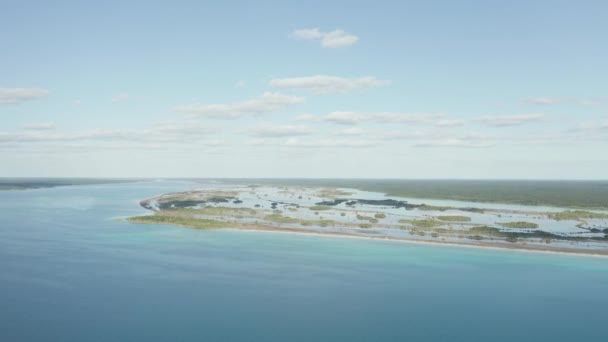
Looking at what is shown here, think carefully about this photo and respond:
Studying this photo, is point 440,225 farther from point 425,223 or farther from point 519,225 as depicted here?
point 519,225

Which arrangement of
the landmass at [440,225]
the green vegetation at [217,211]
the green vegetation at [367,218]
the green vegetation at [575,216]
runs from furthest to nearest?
1. the green vegetation at [217,211]
2. the green vegetation at [575,216]
3. the green vegetation at [367,218]
4. the landmass at [440,225]

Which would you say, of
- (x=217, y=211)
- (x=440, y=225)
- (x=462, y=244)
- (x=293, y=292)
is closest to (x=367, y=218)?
(x=440, y=225)

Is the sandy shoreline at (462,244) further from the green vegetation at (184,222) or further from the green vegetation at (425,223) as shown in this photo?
the green vegetation at (425,223)

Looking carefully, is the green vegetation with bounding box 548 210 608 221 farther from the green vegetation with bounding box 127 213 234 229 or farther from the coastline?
the green vegetation with bounding box 127 213 234 229

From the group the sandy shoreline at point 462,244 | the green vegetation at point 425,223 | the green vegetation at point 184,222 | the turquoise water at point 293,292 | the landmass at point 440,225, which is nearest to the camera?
the turquoise water at point 293,292

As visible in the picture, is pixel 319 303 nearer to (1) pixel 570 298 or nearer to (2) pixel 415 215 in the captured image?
(1) pixel 570 298

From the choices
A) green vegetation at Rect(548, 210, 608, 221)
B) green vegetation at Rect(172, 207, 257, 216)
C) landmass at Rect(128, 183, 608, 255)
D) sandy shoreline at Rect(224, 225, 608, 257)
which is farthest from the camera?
green vegetation at Rect(172, 207, 257, 216)

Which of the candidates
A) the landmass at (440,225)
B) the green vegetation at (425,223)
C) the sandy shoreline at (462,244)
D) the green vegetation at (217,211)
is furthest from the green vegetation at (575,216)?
the green vegetation at (217,211)

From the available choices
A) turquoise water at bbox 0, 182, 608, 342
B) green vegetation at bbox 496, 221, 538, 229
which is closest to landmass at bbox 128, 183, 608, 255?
green vegetation at bbox 496, 221, 538, 229

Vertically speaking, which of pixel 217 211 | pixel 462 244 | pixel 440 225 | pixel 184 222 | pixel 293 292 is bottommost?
pixel 293 292

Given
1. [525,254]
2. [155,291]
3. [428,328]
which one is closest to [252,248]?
[155,291]
